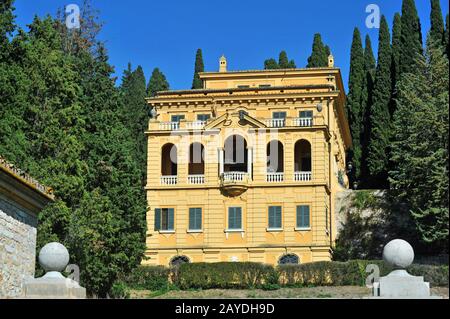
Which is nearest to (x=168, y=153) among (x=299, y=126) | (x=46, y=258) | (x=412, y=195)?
(x=299, y=126)

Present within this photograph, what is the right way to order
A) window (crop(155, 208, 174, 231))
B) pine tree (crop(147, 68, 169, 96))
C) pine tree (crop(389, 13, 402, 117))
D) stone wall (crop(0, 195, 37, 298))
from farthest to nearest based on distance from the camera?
pine tree (crop(147, 68, 169, 96)), pine tree (crop(389, 13, 402, 117)), window (crop(155, 208, 174, 231)), stone wall (crop(0, 195, 37, 298))

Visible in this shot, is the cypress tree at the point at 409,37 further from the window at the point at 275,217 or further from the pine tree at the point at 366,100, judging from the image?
the window at the point at 275,217

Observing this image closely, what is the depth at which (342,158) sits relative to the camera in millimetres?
58156

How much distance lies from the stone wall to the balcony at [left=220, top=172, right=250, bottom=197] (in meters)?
24.5

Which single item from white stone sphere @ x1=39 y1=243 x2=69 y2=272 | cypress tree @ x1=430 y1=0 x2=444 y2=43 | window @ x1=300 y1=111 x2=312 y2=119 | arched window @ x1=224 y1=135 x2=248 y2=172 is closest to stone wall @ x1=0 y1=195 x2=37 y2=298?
white stone sphere @ x1=39 y1=243 x2=69 y2=272

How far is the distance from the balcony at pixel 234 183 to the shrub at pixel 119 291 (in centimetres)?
935

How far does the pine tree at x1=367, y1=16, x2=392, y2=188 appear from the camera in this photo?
5372cm

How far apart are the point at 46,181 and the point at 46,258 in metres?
15.8

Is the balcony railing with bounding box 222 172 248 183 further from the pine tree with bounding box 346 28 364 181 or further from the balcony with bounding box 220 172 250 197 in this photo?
the pine tree with bounding box 346 28 364 181

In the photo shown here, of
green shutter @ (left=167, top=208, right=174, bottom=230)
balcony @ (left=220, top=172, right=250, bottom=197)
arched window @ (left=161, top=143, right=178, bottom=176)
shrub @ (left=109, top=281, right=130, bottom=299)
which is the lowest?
shrub @ (left=109, top=281, right=130, bottom=299)

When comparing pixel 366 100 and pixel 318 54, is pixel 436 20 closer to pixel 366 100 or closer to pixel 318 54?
pixel 366 100

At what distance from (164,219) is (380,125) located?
16098 millimetres

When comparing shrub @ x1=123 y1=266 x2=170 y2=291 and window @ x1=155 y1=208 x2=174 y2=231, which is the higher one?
window @ x1=155 y1=208 x2=174 y2=231

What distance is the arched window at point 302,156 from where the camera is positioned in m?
48.8
